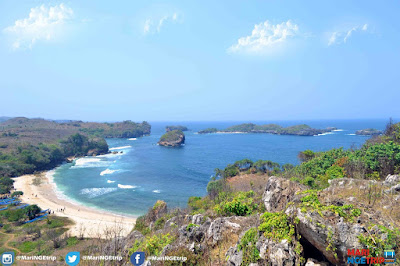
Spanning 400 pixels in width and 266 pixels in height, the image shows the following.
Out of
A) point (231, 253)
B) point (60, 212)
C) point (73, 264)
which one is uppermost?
point (231, 253)

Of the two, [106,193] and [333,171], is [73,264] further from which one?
[106,193]

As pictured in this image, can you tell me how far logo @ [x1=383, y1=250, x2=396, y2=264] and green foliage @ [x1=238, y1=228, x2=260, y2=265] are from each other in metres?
3.28

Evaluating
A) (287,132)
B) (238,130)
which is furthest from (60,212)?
(238,130)

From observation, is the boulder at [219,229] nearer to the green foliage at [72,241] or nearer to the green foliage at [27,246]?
the green foliage at [72,241]

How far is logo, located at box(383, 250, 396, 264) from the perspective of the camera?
548 centimetres

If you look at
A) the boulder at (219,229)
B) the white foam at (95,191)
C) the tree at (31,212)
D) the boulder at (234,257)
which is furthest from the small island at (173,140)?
the boulder at (234,257)

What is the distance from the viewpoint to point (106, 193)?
3909 cm

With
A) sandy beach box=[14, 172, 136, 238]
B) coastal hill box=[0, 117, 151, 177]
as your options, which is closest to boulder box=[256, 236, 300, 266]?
sandy beach box=[14, 172, 136, 238]

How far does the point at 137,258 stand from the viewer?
8602 millimetres

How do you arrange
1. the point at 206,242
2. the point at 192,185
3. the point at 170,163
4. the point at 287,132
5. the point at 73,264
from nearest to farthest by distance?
the point at 73,264, the point at 206,242, the point at 192,185, the point at 170,163, the point at 287,132

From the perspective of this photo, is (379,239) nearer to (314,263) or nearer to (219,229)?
(314,263)

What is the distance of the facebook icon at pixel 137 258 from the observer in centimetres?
843

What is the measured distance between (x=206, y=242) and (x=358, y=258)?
5.19 meters

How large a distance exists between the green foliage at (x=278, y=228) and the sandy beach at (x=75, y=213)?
16.4 meters
